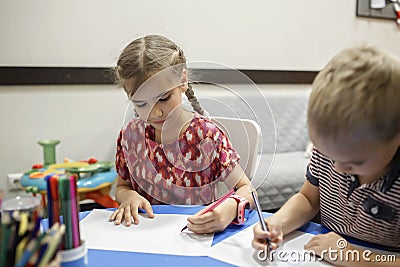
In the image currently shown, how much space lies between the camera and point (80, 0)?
1.99 m

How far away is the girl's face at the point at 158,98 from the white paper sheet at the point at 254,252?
325mm

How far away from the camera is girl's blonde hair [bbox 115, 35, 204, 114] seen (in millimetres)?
956

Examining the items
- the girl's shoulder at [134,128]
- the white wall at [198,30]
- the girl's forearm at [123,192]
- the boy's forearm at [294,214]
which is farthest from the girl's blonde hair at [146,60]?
the white wall at [198,30]

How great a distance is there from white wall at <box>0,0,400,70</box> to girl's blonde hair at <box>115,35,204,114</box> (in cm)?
95

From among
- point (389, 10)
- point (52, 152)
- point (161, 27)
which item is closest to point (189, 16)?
point (161, 27)

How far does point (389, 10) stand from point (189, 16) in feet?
4.89

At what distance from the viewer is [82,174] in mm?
1809

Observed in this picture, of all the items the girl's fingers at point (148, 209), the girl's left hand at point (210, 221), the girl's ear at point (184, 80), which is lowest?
the girl's fingers at point (148, 209)

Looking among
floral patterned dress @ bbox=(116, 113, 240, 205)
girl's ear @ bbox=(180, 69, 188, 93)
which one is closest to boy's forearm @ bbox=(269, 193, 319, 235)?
floral patterned dress @ bbox=(116, 113, 240, 205)

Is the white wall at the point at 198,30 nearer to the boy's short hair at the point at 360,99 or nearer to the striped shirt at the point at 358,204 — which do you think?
the striped shirt at the point at 358,204

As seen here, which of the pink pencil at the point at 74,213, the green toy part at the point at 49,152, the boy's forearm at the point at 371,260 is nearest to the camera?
the pink pencil at the point at 74,213

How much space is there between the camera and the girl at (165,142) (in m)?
0.94

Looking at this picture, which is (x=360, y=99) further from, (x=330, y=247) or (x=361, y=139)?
(x=330, y=247)

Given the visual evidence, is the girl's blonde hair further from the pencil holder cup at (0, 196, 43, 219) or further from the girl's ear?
the pencil holder cup at (0, 196, 43, 219)
